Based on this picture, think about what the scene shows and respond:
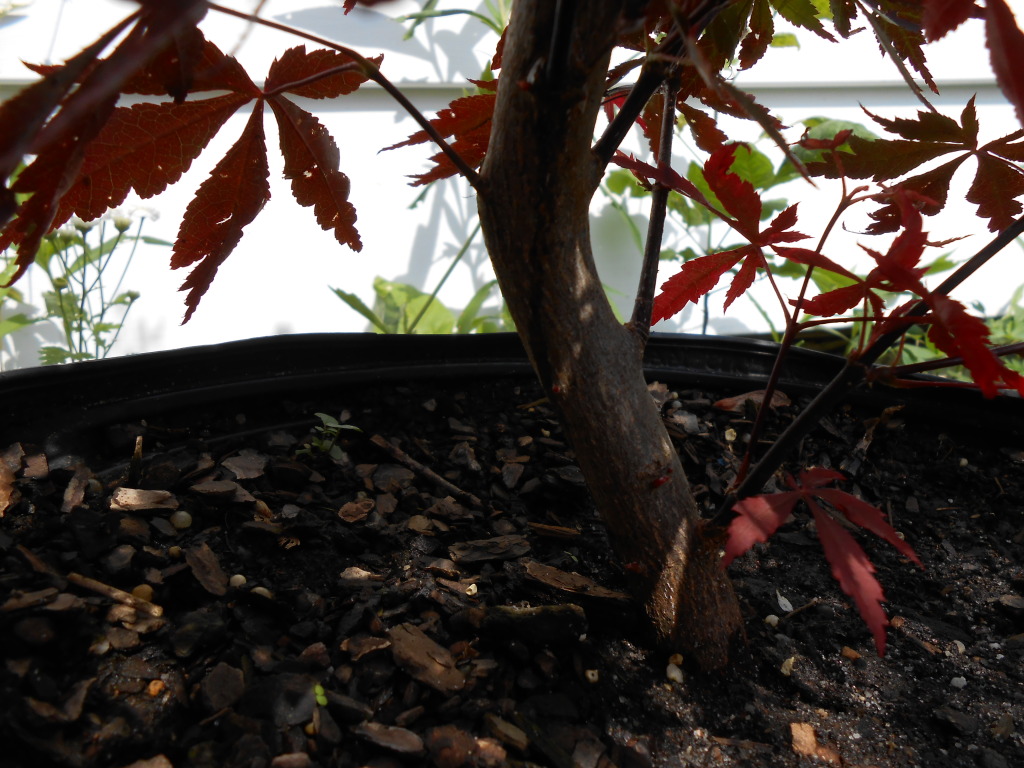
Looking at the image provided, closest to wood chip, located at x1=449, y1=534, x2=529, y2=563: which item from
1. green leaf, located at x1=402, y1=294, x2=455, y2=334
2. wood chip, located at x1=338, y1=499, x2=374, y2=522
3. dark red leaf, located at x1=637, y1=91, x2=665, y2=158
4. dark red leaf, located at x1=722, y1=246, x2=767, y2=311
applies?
wood chip, located at x1=338, y1=499, x2=374, y2=522

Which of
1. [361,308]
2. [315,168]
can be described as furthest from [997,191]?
[361,308]

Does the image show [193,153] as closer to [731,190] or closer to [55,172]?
[55,172]

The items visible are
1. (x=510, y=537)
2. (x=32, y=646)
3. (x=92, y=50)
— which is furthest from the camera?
(x=510, y=537)

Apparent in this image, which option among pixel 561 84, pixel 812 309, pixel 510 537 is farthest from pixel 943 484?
pixel 561 84

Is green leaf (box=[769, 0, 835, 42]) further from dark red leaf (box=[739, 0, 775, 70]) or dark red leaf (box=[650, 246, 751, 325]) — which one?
dark red leaf (box=[650, 246, 751, 325])

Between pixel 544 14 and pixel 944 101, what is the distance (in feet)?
5.61

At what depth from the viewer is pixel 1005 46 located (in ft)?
1.27

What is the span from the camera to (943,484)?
906 millimetres

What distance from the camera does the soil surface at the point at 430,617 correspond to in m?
0.50

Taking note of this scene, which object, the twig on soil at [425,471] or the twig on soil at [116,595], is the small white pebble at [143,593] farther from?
the twig on soil at [425,471]

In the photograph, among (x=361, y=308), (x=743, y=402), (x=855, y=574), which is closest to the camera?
(x=855, y=574)

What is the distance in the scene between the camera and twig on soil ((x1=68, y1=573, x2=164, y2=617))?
559 mm

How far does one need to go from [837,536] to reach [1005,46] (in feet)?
1.04

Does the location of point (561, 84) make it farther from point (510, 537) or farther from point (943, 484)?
point (943, 484)
